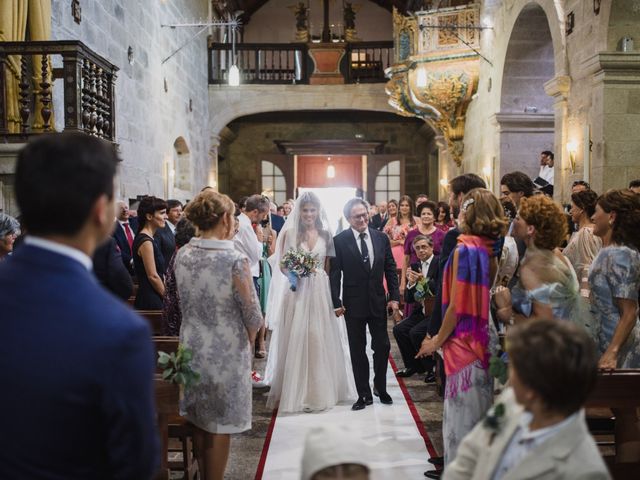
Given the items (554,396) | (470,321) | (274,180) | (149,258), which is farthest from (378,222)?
(554,396)

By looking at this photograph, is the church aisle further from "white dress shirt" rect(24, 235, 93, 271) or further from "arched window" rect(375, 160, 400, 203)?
"arched window" rect(375, 160, 400, 203)

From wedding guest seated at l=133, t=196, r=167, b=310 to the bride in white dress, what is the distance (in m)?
0.97

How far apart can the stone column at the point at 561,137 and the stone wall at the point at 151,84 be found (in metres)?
5.81

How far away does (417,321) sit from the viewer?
6.23 m

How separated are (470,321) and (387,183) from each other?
1729 centimetres

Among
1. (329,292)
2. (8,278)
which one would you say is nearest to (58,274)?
(8,278)

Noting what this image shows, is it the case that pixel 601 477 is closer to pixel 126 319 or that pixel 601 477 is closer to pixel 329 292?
pixel 126 319

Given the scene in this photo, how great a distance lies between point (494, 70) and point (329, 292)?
8.12 metres

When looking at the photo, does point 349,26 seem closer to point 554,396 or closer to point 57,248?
point 554,396

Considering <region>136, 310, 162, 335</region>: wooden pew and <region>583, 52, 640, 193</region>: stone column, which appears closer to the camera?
<region>136, 310, 162, 335</region>: wooden pew

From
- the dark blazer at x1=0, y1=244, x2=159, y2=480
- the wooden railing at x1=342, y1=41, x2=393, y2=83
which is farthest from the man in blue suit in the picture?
the wooden railing at x1=342, y1=41, x2=393, y2=83

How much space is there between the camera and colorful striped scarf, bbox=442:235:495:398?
3342 mm

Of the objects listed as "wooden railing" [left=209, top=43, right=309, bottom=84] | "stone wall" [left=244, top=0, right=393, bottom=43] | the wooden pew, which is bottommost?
the wooden pew

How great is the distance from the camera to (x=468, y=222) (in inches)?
134
